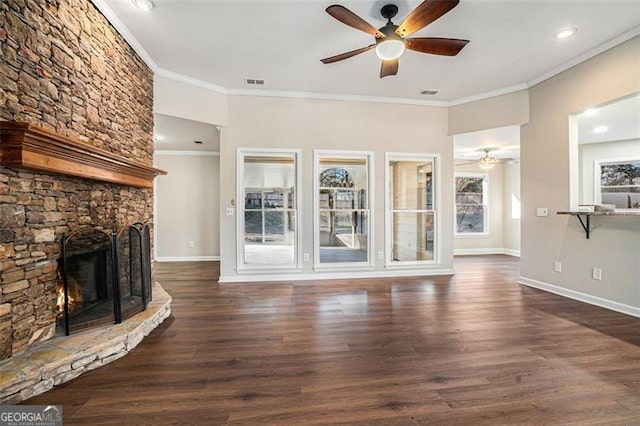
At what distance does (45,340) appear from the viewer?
82.3 inches

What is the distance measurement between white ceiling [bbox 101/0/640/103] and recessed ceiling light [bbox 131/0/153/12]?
2.4 inches

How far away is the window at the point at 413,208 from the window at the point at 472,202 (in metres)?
3.14

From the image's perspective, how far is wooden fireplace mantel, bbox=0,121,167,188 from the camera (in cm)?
170

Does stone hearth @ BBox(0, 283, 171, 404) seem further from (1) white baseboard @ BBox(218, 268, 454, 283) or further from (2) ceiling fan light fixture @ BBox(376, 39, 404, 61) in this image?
(2) ceiling fan light fixture @ BBox(376, 39, 404, 61)

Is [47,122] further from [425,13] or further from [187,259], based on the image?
[187,259]

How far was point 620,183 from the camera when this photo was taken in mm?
6273

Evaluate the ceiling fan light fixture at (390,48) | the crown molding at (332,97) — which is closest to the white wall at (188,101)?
the crown molding at (332,97)

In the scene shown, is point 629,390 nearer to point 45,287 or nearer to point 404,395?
point 404,395

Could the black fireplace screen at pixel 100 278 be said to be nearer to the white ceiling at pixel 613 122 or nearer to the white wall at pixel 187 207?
the white wall at pixel 187 207

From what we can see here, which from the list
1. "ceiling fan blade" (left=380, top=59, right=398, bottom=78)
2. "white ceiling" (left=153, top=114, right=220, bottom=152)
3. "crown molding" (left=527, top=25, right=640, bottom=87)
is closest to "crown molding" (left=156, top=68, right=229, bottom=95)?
"white ceiling" (left=153, top=114, right=220, bottom=152)

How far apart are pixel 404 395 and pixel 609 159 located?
801cm

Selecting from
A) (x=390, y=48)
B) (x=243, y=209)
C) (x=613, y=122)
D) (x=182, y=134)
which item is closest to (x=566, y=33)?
(x=390, y=48)

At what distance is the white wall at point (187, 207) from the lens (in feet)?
21.8

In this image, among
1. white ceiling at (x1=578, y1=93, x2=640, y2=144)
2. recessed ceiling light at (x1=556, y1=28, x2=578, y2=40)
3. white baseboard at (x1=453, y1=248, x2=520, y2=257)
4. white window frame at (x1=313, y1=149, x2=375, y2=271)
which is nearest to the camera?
recessed ceiling light at (x1=556, y1=28, x2=578, y2=40)
